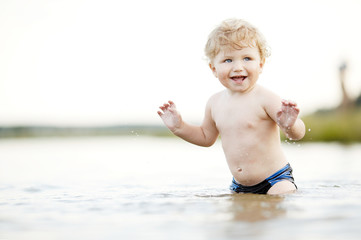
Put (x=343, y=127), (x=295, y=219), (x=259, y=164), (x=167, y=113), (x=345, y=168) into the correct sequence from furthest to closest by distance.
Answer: (x=343, y=127)
(x=345, y=168)
(x=167, y=113)
(x=259, y=164)
(x=295, y=219)

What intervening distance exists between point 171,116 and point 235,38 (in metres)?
0.94

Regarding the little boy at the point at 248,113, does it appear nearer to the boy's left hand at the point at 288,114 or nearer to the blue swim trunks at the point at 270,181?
the blue swim trunks at the point at 270,181

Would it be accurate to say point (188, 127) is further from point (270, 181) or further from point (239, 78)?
point (270, 181)

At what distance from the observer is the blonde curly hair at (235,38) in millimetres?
4312

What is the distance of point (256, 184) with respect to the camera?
4.42 m

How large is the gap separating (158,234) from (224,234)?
0.32m

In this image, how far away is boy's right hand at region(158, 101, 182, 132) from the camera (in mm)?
4750

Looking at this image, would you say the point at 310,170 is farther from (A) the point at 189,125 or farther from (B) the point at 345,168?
(A) the point at 189,125

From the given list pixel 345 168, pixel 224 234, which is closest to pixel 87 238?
pixel 224 234

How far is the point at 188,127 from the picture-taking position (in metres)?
4.84

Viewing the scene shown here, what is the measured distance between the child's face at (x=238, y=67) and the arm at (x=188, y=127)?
1.83 ft

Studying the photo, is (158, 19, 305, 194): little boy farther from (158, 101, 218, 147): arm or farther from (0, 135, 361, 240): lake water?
(0, 135, 361, 240): lake water

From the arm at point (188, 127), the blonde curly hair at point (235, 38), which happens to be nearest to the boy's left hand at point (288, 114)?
the blonde curly hair at point (235, 38)

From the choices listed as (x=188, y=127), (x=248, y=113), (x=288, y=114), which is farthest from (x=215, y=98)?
(x=288, y=114)
